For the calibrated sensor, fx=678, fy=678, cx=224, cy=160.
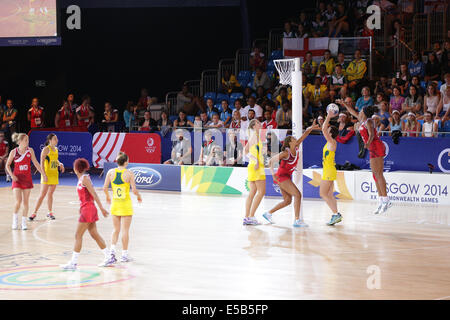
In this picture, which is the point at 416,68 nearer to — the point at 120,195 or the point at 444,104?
the point at 444,104

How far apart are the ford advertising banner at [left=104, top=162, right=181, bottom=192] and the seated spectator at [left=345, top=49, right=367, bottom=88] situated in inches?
232

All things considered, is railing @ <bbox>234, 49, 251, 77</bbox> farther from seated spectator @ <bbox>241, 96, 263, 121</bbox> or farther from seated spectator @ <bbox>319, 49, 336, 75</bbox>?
seated spectator @ <bbox>241, 96, 263, 121</bbox>

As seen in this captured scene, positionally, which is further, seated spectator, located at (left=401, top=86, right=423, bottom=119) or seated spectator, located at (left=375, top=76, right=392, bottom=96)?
seated spectator, located at (left=375, top=76, right=392, bottom=96)

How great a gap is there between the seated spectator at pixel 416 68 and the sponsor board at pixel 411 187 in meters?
4.60

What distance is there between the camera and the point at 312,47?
21859 millimetres

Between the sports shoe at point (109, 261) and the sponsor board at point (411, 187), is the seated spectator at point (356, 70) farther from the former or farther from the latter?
the sports shoe at point (109, 261)

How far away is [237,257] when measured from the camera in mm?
10258

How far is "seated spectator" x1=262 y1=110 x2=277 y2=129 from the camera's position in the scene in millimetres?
18328

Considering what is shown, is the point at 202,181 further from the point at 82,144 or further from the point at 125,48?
the point at 125,48

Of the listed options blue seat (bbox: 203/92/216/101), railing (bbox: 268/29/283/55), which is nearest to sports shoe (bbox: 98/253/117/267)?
blue seat (bbox: 203/92/216/101)

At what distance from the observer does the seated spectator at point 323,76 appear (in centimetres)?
1993

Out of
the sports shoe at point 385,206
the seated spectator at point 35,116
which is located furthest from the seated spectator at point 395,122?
the seated spectator at point 35,116

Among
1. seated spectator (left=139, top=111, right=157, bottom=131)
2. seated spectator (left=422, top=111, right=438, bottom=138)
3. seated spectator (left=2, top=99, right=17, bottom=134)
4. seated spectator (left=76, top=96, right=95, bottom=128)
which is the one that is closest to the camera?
seated spectator (left=422, top=111, right=438, bottom=138)
